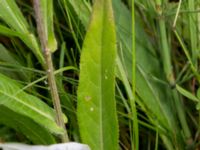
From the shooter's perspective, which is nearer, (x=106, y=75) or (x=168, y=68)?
(x=106, y=75)

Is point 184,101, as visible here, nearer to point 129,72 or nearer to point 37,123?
point 129,72

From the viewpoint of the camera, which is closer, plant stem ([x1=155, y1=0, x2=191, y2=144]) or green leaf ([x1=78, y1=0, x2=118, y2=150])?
green leaf ([x1=78, y1=0, x2=118, y2=150])

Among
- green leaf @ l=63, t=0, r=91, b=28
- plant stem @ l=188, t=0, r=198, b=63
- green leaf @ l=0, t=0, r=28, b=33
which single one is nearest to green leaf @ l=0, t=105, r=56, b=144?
green leaf @ l=0, t=0, r=28, b=33

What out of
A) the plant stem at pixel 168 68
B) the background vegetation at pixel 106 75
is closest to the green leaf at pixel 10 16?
the background vegetation at pixel 106 75

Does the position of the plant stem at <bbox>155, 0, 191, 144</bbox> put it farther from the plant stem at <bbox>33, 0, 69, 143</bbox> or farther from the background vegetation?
the plant stem at <bbox>33, 0, 69, 143</bbox>

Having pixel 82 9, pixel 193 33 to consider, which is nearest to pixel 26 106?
pixel 82 9

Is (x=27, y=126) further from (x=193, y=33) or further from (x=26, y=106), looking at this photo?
(x=193, y=33)

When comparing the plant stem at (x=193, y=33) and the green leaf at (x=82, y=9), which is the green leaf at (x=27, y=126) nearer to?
the green leaf at (x=82, y=9)

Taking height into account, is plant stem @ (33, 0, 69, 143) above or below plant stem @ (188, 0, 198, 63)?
above
